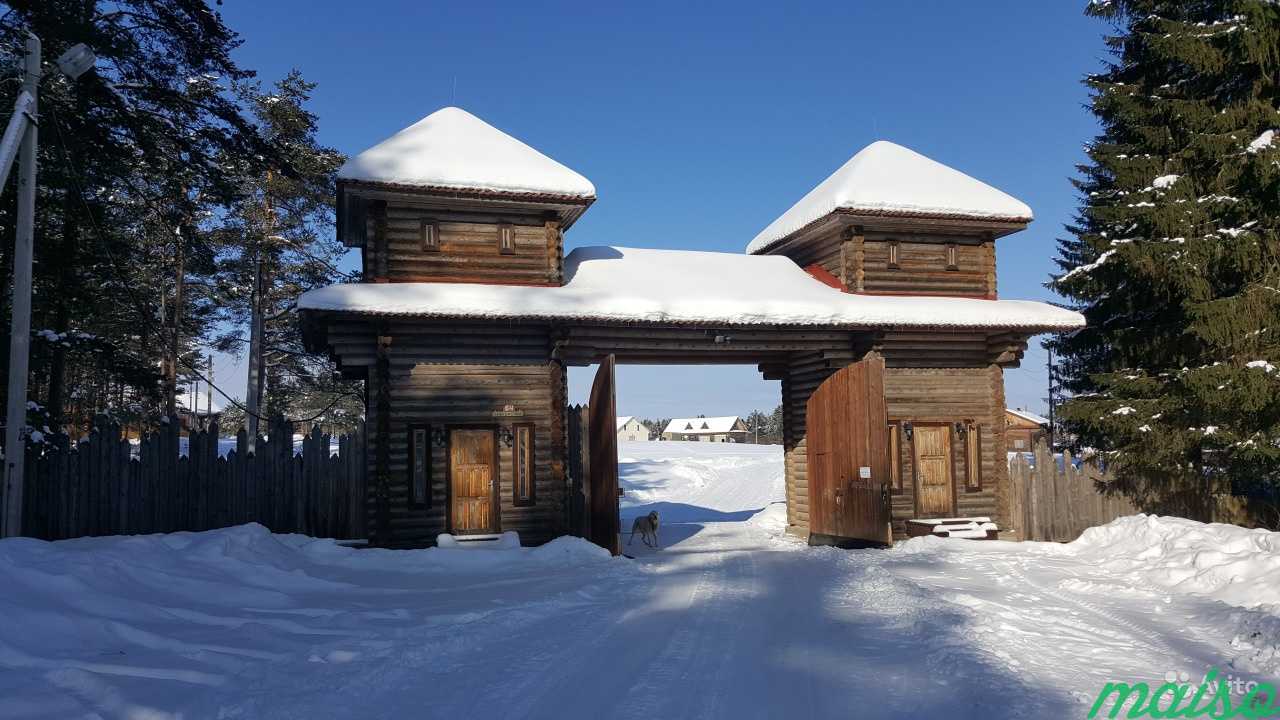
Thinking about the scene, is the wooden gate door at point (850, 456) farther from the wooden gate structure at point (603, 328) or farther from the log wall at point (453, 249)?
the log wall at point (453, 249)

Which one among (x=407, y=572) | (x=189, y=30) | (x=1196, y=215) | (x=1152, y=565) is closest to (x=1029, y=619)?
(x=1152, y=565)

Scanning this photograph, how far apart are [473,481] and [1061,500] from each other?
11.1 m

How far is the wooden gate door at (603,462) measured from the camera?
518 inches

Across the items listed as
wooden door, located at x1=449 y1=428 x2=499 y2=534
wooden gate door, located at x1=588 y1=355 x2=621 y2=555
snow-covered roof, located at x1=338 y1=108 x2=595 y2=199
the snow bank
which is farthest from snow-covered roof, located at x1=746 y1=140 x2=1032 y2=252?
wooden door, located at x1=449 y1=428 x2=499 y2=534

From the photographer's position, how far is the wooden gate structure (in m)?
13.3

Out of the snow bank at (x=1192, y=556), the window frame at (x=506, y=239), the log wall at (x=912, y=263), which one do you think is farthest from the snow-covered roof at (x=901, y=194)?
the snow bank at (x=1192, y=556)

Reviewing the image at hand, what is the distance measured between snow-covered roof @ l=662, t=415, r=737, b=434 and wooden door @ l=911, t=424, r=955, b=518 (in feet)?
316

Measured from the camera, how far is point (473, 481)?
44.8 feet

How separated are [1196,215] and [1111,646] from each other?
926 centimetres

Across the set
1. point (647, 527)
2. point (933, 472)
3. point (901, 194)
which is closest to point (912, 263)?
point (901, 194)

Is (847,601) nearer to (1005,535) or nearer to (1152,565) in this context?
(1152,565)

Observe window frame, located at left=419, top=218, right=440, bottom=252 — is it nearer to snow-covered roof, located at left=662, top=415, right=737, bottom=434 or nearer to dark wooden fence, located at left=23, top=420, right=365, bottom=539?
dark wooden fence, located at left=23, top=420, right=365, bottom=539

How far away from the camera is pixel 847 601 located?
866 cm

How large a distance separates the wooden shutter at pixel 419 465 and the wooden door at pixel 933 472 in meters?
9.50
